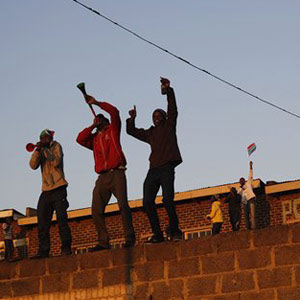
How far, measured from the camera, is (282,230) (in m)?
9.78

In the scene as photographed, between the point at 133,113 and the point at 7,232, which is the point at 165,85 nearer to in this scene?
the point at 133,113

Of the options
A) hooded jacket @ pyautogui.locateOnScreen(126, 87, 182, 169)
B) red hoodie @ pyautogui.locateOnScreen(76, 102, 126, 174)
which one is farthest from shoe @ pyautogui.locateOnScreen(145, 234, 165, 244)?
red hoodie @ pyautogui.locateOnScreen(76, 102, 126, 174)

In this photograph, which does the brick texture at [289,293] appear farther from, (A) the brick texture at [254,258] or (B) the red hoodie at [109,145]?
(B) the red hoodie at [109,145]

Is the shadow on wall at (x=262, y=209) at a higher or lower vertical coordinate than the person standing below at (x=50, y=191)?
higher

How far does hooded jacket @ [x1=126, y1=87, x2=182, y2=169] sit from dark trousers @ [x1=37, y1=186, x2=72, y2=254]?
1345 mm

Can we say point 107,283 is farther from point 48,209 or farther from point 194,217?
point 194,217

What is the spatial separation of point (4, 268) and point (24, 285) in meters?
0.50

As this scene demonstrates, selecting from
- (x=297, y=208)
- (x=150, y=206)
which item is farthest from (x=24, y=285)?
(x=297, y=208)

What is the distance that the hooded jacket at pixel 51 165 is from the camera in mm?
11461

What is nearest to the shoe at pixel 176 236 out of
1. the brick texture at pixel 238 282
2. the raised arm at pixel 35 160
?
the brick texture at pixel 238 282

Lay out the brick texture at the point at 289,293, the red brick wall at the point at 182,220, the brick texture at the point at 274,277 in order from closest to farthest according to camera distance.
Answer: the brick texture at the point at 289,293
the brick texture at the point at 274,277
the red brick wall at the point at 182,220

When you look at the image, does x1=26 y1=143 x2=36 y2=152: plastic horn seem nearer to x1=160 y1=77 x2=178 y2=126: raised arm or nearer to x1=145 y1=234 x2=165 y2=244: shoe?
x1=160 y1=77 x2=178 y2=126: raised arm

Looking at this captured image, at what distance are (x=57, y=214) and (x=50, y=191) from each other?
33cm

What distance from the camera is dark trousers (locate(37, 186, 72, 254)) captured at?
11.4 m
